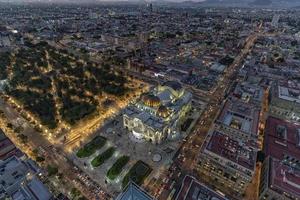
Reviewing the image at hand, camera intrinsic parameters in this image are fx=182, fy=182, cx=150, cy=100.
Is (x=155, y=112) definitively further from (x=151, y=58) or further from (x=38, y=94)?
(x=151, y=58)

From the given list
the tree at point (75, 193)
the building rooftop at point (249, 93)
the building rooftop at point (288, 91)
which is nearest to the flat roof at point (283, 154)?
the building rooftop at point (249, 93)

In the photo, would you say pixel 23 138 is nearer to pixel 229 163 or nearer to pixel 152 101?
pixel 152 101

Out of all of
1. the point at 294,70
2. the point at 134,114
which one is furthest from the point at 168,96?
the point at 294,70

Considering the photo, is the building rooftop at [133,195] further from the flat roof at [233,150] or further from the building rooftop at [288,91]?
the building rooftop at [288,91]

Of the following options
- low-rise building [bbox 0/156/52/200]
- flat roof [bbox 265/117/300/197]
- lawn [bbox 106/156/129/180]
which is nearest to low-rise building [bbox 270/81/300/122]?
flat roof [bbox 265/117/300/197]

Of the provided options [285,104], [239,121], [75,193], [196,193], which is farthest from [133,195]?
[285,104]

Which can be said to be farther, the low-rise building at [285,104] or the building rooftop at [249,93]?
the building rooftop at [249,93]
